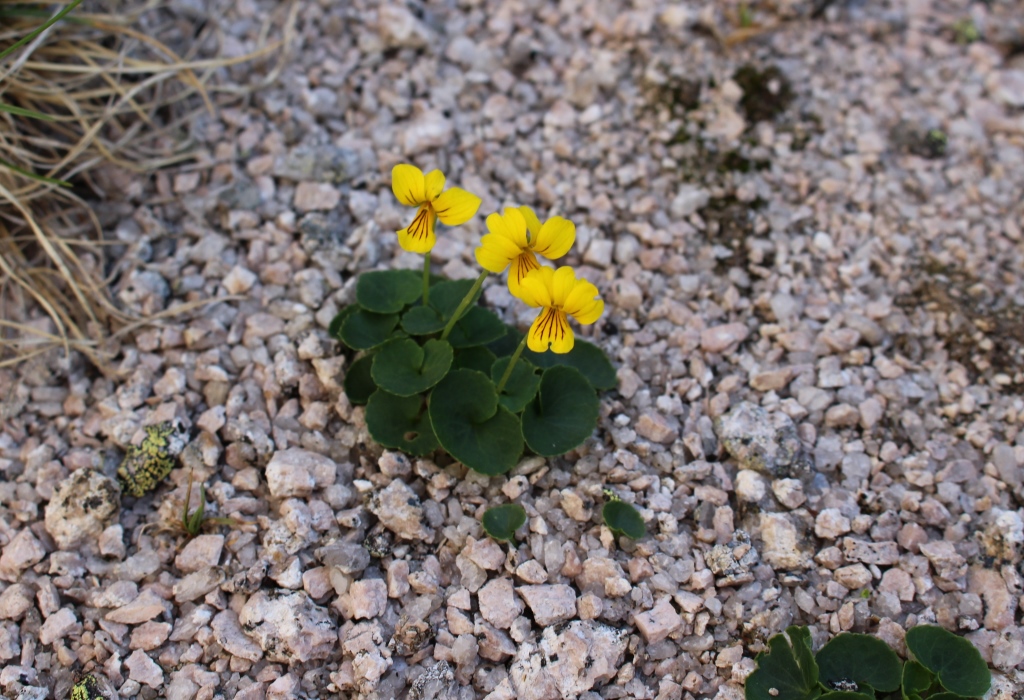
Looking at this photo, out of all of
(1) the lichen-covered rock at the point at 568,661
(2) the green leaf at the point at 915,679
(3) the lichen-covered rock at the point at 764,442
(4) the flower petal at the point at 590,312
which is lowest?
(1) the lichen-covered rock at the point at 568,661

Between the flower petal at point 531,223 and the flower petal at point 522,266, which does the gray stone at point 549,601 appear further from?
the flower petal at point 531,223

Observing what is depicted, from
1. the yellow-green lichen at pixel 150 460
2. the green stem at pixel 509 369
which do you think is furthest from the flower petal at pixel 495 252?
the yellow-green lichen at pixel 150 460

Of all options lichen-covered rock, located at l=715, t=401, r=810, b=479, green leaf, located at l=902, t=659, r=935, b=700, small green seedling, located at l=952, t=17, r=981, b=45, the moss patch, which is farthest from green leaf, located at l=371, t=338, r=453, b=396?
small green seedling, located at l=952, t=17, r=981, b=45

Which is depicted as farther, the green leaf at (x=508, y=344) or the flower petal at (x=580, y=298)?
the green leaf at (x=508, y=344)

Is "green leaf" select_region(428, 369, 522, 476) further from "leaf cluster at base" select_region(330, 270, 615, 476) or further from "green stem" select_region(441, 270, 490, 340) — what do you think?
"green stem" select_region(441, 270, 490, 340)

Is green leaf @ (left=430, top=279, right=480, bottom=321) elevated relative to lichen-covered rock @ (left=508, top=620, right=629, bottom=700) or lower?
elevated

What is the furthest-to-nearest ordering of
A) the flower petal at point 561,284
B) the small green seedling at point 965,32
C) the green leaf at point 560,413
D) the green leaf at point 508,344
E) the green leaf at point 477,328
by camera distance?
the small green seedling at point 965,32, the green leaf at point 508,344, the green leaf at point 477,328, the green leaf at point 560,413, the flower petal at point 561,284
